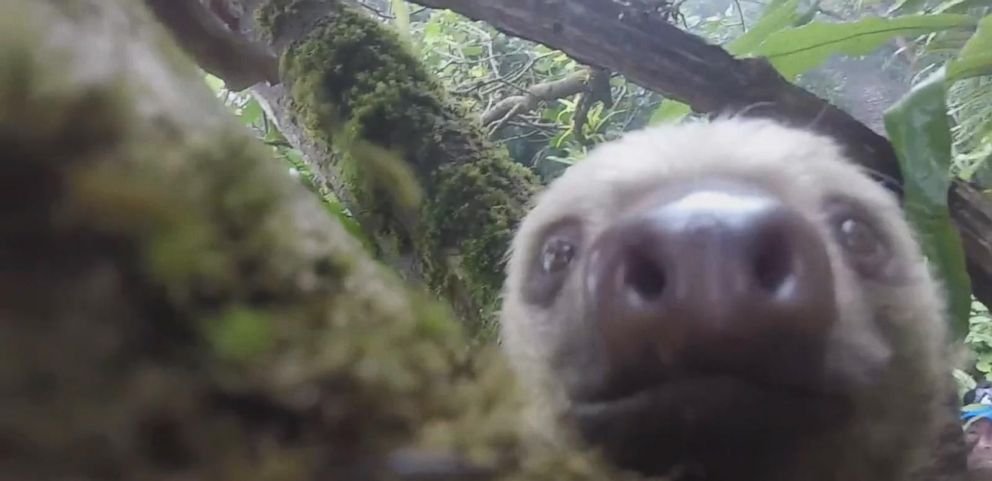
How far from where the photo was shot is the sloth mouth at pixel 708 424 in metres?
0.72

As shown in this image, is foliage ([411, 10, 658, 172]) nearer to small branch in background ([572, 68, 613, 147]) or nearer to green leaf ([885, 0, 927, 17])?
small branch in background ([572, 68, 613, 147])

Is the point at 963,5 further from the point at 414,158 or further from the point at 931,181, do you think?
the point at 414,158

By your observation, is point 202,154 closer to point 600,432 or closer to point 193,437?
point 193,437

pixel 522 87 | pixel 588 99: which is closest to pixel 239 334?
pixel 588 99

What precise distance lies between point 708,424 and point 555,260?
0.45m

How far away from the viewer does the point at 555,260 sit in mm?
1147

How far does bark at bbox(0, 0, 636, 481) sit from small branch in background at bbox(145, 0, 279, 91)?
1.15 metres

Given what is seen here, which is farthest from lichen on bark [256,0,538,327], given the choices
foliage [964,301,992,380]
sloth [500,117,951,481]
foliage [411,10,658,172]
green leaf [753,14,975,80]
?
foliage [964,301,992,380]

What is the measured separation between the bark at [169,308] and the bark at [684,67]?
4.36 ft

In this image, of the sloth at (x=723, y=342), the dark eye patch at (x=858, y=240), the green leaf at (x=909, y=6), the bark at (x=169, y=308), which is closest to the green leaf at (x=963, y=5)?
the green leaf at (x=909, y=6)

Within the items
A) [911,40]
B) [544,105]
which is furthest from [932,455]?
[544,105]

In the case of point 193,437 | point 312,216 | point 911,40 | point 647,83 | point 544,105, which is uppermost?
point 544,105

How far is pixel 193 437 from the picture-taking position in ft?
1.04

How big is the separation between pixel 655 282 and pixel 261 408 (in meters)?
0.47
